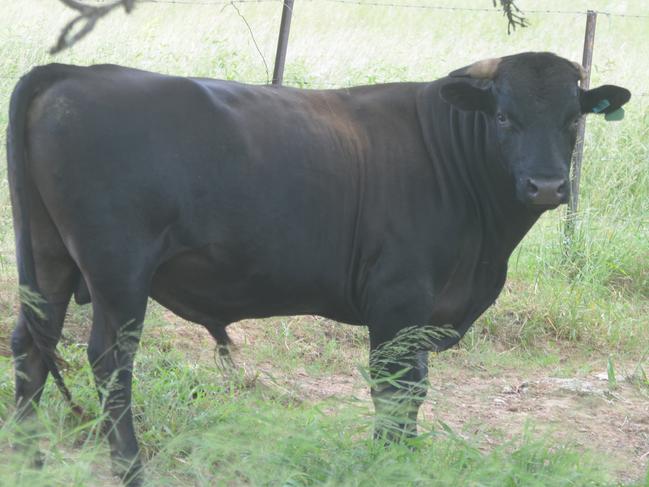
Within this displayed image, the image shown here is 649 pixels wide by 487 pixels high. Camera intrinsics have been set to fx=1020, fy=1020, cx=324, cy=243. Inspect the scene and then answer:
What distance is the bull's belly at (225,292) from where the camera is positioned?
156 inches

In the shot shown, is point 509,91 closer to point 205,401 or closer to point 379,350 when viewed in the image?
point 379,350

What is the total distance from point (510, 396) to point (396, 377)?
2027 mm

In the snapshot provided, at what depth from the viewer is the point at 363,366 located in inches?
205

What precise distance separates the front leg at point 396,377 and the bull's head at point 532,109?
2.61 ft

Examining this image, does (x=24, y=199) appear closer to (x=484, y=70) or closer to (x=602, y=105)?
(x=484, y=70)

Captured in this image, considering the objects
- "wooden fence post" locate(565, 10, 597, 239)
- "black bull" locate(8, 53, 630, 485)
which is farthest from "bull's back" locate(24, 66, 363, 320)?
"wooden fence post" locate(565, 10, 597, 239)

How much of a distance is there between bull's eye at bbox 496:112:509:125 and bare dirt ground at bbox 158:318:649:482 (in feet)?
4.48

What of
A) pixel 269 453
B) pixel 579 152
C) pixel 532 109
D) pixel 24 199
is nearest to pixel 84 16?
pixel 24 199

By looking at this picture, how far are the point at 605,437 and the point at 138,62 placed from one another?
20.4 feet

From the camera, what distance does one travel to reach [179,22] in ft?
41.2

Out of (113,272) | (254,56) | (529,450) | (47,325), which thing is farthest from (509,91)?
(254,56)

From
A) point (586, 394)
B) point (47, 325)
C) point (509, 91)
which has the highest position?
point (509, 91)

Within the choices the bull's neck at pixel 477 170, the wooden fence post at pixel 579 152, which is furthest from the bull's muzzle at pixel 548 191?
the wooden fence post at pixel 579 152

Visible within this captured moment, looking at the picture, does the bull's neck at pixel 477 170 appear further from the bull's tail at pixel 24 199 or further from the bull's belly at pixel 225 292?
the bull's tail at pixel 24 199
